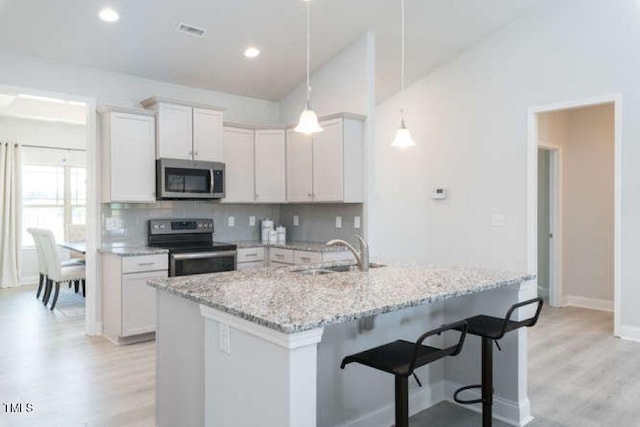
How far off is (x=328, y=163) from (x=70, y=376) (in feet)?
9.46

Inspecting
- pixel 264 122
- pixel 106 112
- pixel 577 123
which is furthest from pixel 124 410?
pixel 577 123

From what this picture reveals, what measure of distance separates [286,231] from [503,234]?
2.48 meters

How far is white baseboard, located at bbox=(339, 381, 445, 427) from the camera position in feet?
8.66

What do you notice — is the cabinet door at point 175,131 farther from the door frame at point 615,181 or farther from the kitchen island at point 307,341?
the door frame at point 615,181

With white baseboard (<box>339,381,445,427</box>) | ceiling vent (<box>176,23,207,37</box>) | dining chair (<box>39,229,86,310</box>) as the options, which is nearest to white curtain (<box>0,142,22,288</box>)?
dining chair (<box>39,229,86,310</box>)

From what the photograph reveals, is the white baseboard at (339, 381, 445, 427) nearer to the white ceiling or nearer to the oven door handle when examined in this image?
the oven door handle

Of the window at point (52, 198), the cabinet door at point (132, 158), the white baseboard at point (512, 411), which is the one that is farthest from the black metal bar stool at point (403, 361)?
the window at point (52, 198)

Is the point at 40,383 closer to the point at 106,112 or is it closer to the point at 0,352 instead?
the point at 0,352

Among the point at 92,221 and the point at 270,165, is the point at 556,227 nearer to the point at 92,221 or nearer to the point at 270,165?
the point at 270,165

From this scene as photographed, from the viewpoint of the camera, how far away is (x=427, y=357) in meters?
1.97

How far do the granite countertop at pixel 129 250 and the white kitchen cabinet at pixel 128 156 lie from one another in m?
0.45

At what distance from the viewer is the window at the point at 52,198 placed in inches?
298

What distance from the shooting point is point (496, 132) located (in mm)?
5211

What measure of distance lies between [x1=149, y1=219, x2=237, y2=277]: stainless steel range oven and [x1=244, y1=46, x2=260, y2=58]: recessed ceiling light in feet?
5.90
